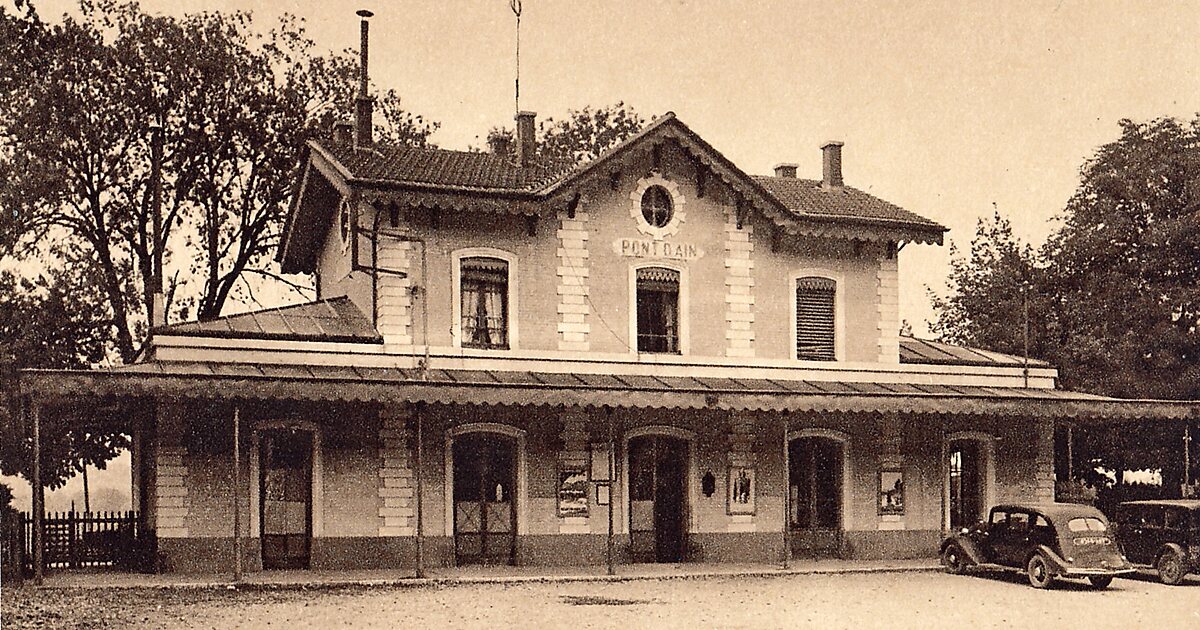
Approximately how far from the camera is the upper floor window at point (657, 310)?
21156 mm

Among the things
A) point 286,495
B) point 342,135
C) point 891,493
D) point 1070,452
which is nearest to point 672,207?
point 891,493

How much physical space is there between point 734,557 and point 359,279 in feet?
24.7

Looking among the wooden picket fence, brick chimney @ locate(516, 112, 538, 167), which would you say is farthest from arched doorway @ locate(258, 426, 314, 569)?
brick chimney @ locate(516, 112, 538, 167)

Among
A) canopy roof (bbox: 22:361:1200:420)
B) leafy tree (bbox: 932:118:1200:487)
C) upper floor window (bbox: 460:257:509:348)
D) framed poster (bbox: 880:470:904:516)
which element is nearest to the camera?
canopy roof (bbox: 22:361:1200:420)

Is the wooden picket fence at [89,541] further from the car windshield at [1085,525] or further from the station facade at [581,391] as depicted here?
the car windshield at [1085,525]

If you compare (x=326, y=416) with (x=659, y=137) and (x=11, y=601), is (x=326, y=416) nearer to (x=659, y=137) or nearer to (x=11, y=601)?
(x=11, y=601)

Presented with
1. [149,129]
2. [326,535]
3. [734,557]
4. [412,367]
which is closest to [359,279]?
[412,367]

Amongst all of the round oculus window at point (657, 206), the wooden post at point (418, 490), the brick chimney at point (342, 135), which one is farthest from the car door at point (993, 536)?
the brick chimney at point (342, 135)

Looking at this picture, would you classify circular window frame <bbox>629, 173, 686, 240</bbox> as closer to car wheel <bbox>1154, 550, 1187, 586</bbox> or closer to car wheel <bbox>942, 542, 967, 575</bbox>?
car wheel <bbox>942, 542, 967, 575</bbox>

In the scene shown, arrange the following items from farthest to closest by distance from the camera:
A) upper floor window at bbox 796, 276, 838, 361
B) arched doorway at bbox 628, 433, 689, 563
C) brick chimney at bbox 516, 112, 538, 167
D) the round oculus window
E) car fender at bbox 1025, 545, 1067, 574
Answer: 1. brick chimney at bbox 516, 112, 538, 167
2. upper floor window at bbox 796, 276, 838, 361
3. the round oculus window
4. arched doorway at bbox 628, 433, 689, 563
5. car fender at bbox 1025, 545, 1067, 574

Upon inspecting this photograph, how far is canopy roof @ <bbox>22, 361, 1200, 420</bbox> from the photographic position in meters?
16.0

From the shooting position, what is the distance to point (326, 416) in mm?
18734

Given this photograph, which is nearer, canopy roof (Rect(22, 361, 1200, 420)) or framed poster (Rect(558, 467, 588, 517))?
canopy roof (Rect(22, 361, 1200, 420))

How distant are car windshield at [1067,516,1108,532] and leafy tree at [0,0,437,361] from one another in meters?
19.4
